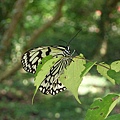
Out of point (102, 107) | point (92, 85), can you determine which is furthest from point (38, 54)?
point (92, 85)

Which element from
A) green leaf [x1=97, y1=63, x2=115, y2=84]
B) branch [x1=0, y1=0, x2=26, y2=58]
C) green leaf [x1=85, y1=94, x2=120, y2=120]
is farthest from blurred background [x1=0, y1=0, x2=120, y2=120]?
green leaf [x1=85, y1=94, x2=120, y2=120]

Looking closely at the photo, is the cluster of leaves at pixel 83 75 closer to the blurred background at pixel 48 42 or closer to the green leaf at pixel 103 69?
the green leaf at pixel 103 69

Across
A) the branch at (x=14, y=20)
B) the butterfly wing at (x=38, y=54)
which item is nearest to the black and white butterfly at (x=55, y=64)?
the butterfly wing at (x=38, y=54)

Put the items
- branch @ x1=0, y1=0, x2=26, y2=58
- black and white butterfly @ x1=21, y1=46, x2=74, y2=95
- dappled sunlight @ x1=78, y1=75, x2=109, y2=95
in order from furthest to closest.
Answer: dappled sunlight @ x1=78, y1=75, x2=109, y2=95 → branch @ x1=0, y1=0, x2=26, y2=58 → black and white butterfly @ x1=21, y1=46, x2=74, y2=95

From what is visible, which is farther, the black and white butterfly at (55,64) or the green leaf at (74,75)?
the black and white butterfly at (55,64)

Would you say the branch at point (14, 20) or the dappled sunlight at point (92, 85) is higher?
the branch at point (14, 20)

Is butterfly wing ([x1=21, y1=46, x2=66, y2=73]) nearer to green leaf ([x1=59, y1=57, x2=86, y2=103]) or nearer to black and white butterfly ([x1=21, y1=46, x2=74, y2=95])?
black and white butterfly ([x1=21, y1=46, x2=74, y2=95])

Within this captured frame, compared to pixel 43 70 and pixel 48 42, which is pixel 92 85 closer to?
pixel 48 42

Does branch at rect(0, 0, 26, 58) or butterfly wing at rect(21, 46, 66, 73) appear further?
branch at rect(0, 0, 26, 58)

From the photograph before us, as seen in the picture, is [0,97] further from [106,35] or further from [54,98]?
[106,35]
